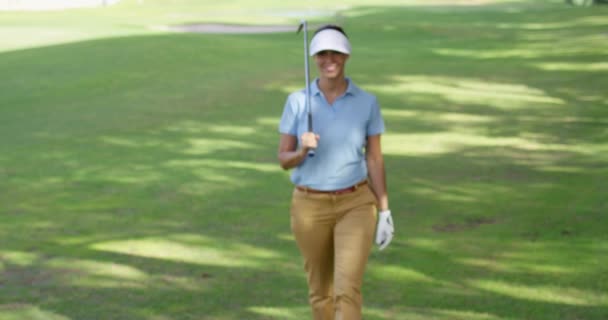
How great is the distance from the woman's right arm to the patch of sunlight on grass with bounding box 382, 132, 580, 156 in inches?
409

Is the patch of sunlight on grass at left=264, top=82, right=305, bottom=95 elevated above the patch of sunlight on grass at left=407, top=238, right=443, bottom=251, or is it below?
above

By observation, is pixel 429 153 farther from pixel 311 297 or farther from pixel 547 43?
pixel 547 43

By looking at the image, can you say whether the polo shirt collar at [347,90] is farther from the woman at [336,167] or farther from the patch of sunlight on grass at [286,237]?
the patch of sunlight on grass at [286,237]

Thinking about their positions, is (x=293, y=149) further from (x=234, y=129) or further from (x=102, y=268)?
(x=234, y=129)

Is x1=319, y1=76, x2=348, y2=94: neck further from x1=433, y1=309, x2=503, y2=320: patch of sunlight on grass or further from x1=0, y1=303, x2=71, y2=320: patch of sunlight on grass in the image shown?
x1=0, y1=303, x2=71, y2=320: patch of sunlight on grass

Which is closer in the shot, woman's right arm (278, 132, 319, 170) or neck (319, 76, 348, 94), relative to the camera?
woman's right arm (278, 132, 319, 170)

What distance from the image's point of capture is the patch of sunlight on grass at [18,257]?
11.0 m

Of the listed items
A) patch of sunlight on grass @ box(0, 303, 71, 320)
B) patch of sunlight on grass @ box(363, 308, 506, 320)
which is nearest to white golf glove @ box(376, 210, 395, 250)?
patch of sunlight on grass @ box(363, 308, 506, 320)

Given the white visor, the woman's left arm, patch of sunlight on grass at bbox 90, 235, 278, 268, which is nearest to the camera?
the white visor

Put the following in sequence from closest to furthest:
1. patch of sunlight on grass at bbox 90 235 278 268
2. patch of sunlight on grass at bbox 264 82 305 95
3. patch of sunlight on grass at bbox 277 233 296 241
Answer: patch of sunlight on grass at bbox 90 235 278 268 < patch of sunlight on grass at bbox 277 233 296 241 < patch of sunlight on grass at bbox 264 82 305 95

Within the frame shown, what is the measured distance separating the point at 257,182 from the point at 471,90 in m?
11.3

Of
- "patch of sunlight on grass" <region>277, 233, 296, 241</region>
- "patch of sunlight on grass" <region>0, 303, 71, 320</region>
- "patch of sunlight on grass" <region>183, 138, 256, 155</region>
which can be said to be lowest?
"patch of sunlight on grass" <region>0, 303, 71, 320</region>

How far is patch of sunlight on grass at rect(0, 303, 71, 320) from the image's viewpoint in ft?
29.4

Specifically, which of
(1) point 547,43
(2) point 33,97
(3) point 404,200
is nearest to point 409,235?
(3) point 404,200
